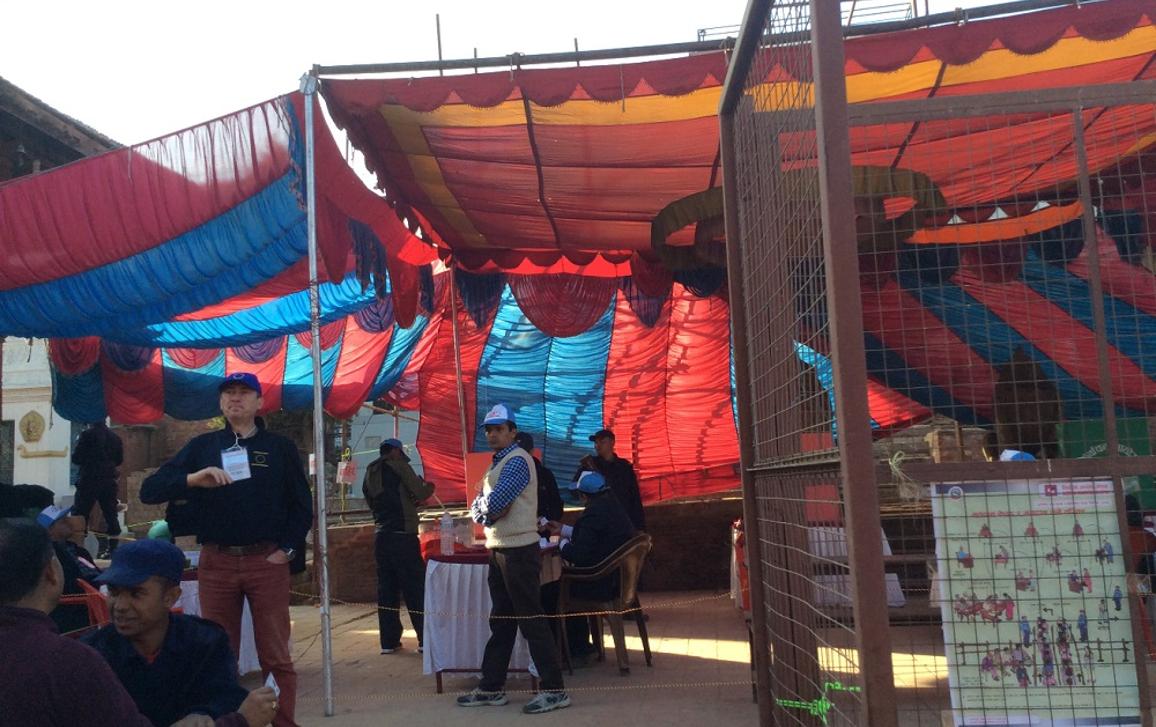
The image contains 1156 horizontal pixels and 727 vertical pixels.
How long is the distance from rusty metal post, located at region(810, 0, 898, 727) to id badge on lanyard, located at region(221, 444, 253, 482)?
3.60m

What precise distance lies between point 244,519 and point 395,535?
3485 millimetres

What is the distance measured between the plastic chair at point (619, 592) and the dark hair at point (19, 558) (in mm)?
5129

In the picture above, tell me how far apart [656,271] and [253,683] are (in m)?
4.78

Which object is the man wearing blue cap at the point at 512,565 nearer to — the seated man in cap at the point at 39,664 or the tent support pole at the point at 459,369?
the seated man in cap at the point at 39,664

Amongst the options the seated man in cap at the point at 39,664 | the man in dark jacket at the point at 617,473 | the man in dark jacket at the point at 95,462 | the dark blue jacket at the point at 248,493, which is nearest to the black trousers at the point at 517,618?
the dark blue jacket at the point at 248,493

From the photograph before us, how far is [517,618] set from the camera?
6043mm

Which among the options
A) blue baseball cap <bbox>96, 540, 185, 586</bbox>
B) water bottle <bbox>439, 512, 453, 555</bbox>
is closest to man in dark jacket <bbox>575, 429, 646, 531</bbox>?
water bottle <bbox>439, 512, 453, 555</bbox>

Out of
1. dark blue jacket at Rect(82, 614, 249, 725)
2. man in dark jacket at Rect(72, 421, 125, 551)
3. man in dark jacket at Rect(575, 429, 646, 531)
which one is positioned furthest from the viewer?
man in dark jacket at Rect(72, 421, 125, 551)

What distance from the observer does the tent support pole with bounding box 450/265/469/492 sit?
10394 mm

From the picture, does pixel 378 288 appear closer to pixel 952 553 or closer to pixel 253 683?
pixel 253 683

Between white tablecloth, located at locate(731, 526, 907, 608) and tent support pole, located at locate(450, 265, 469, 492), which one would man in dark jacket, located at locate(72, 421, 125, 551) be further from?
white tablecloth, located at locate(731, 526, 907, 608)

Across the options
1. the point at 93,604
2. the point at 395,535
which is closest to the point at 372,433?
the point at 395,535

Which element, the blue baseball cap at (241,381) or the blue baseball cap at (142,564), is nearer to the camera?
the blue baseball cap at (142,564)

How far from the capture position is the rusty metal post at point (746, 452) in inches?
136
